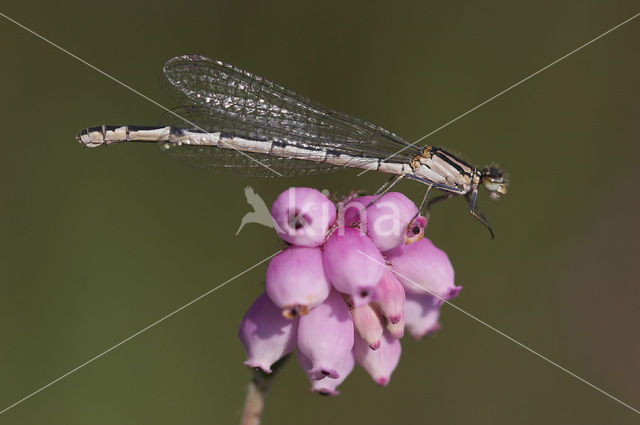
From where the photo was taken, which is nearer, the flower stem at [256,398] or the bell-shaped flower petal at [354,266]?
the bell-shaped flower petal at [354,266]

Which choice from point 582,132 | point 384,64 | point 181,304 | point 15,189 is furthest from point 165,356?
point 582,132

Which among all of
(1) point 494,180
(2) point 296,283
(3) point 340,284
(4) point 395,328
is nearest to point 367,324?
(4) point 395,328

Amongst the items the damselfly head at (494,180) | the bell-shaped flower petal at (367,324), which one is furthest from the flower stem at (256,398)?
the damselfly head at (494,180)

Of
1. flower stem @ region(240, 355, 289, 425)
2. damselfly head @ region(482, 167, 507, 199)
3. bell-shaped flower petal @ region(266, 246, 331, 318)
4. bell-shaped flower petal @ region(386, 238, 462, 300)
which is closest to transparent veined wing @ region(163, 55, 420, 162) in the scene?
damselfly head @ region(482, 167, 507, 199)

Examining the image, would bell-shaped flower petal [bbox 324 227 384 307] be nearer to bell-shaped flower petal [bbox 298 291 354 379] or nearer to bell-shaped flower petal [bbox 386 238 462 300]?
bell-shaped flower petal [bbox 298 291 354 379]

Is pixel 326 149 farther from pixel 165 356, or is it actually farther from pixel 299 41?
pixel 299 41

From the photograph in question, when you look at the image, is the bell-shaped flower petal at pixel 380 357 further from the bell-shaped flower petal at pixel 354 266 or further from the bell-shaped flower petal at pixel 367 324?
the bell-shaped flower petal at pixel 354 266
